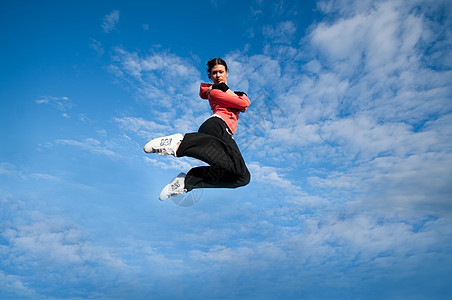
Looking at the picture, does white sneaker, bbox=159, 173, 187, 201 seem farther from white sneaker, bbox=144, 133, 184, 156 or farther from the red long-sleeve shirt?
the red long-sleeve shirt

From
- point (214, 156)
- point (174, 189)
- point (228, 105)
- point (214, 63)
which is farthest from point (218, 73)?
point (174, 189)

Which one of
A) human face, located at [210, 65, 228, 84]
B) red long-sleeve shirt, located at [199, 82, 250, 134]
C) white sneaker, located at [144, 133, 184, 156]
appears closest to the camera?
white sneaker, located at [144, 133, 184, 156]

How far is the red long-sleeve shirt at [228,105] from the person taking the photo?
4387mm

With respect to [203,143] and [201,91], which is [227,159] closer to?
[203,143]

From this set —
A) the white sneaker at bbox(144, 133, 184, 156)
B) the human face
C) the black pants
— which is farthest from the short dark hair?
the white sneaker at bbox(144, 133, 184, 156)

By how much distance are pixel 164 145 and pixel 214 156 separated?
659 mm

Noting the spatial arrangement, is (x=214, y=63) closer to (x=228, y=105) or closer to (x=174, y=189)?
(x=228, y=105)

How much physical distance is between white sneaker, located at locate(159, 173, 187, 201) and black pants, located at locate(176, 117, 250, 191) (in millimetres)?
82

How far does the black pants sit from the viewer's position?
3863mm

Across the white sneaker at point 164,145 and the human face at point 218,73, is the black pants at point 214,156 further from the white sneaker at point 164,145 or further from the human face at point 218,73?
the human face at point 218,73

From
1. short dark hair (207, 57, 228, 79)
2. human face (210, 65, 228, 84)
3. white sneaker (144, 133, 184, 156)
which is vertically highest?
short dark hair (207, 57, 228, 79)

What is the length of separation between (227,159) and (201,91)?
4.90ft

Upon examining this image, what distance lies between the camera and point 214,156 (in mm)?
3861

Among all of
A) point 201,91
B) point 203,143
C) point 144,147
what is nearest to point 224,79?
point 201,91
